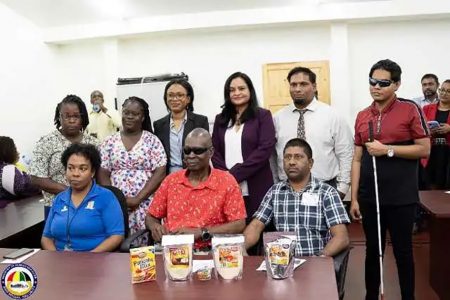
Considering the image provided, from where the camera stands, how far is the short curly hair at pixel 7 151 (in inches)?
137

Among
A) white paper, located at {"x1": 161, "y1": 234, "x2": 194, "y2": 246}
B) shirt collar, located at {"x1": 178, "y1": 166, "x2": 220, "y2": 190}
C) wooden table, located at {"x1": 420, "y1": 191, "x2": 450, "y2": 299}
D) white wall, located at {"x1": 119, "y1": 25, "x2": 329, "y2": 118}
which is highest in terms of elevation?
white wall, located at {"x1": 119, "y1": 25, "x2": 329, "y2": 118}

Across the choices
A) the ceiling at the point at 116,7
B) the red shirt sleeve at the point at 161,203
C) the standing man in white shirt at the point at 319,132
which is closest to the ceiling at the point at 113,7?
the ceiling at the point at 116,7

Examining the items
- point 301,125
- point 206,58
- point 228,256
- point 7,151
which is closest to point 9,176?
point 7,151

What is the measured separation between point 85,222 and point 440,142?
3180 millimetres

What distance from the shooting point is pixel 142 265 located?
1587mm

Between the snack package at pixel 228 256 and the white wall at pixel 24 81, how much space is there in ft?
17.8

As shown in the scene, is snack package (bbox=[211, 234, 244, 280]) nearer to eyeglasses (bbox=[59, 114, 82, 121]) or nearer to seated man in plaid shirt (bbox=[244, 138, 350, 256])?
seated man in plaid shirt (bbox=[244, 138, 350, 256])

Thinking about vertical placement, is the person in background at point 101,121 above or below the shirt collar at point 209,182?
above

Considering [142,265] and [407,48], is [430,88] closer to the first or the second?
[407,48]

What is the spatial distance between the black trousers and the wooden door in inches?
167

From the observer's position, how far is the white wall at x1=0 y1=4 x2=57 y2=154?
6.20m

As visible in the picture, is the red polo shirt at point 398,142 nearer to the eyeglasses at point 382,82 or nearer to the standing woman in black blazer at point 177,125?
the eyeglasses at point 382,82

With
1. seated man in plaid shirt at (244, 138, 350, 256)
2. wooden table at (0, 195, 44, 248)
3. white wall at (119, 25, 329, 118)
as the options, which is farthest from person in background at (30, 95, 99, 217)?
white wall at (119, 25, 329, 118)

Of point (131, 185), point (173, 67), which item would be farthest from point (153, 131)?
point (173, 67)
